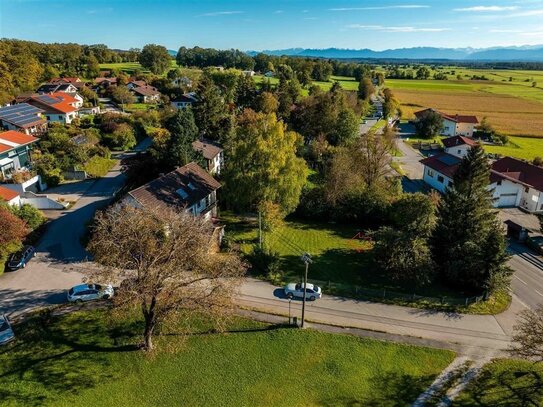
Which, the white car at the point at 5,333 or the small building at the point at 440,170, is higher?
the small building at the point at 440,170

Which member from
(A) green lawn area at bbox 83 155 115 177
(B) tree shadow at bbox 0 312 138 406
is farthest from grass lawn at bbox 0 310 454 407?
(A) green lawn area at bbox 83 155 115 177

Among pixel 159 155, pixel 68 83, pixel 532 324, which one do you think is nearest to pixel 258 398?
pixel 532 324

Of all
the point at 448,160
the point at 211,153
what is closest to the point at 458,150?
the point at 448,160

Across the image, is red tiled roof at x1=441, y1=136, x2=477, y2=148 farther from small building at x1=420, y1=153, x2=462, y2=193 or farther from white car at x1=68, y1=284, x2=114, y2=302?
white car at x1=68, y1=284, x2=114, y2=302

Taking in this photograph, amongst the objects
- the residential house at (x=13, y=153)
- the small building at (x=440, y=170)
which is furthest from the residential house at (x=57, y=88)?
the small building at (x=440, y=170)

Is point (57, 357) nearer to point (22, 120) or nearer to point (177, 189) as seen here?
point (177, 189)

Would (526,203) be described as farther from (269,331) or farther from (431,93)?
(431,93)

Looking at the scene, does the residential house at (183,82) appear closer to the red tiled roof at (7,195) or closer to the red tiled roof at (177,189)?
the red tiled roof at (177,189)
